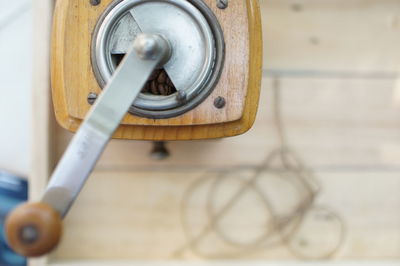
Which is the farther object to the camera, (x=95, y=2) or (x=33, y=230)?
(x=95, y=2)

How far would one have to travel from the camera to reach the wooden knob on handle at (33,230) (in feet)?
0.91

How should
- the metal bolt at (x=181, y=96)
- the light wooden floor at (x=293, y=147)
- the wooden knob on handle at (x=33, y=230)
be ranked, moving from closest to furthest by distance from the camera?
the wooden knob on handle at (x=33, y=230) < the metal bolt at (x=181, y=96) < the light wooden floor at (x=293, y=147)

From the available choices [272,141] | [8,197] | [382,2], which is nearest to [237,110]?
[272,141]

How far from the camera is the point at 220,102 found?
1.28 ft

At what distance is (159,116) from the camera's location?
387 millimetres

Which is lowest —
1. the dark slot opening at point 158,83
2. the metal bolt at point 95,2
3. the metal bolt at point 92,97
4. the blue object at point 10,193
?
the blue object at point 10,193

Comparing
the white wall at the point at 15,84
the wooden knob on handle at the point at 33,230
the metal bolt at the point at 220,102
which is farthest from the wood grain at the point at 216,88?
the white wall at the point at 15,84

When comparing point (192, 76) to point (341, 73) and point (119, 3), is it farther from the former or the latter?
point (341, 73)

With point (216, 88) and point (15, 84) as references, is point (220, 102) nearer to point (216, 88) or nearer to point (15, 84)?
point (216, 88)

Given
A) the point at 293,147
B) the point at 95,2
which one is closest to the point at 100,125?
the point at 95,2

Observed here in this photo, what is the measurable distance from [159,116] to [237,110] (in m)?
0.07

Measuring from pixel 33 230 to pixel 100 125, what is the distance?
0.28ft

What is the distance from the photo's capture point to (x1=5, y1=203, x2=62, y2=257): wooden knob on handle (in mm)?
277

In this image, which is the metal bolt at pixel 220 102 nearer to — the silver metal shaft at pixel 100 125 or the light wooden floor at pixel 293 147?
the silver metal shaft at pixel 100 125
